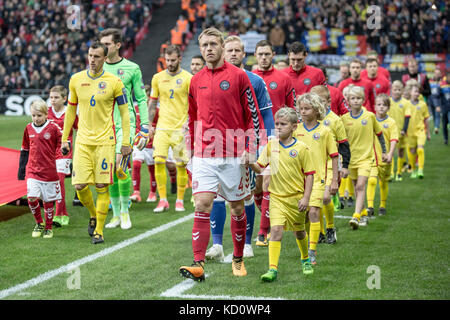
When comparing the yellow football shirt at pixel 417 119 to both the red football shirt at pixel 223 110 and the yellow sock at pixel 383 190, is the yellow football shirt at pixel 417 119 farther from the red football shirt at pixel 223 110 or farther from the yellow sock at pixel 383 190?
the red football shirt at pixel 223 110

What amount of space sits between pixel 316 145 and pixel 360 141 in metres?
2.09

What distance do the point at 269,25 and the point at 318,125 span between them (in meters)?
24.0

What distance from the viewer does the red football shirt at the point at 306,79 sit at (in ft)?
25.9

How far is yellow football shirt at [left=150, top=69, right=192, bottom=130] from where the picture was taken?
30.6 feet

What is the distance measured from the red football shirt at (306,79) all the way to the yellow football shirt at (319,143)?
50.7 inches

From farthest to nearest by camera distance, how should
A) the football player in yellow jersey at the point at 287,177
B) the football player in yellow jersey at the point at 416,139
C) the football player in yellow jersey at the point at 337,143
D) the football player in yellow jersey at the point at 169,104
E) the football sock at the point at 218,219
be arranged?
the football player in yellow jersey at the point at 416,139, the football player in yellow jersey at the point at 169,104, the football player in yellow jersey at the point at 337,143, the football sock at the point at 218,219, the football player in yellow jersey at the point at 287,177

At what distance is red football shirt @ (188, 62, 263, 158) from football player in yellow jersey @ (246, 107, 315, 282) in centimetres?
25

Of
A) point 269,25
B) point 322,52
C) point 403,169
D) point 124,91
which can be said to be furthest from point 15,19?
point 124,91

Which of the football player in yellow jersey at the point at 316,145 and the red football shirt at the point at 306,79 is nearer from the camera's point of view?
the football player in yellow jersey at the point at 316,145

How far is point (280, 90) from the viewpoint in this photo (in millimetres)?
7309

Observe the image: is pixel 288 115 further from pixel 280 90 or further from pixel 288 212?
pixel 280 90

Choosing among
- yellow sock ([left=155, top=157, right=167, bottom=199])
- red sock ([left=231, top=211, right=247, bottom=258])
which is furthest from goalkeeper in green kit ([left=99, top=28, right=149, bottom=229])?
red sock ([left=231, top=211, right=247, bottom=258])

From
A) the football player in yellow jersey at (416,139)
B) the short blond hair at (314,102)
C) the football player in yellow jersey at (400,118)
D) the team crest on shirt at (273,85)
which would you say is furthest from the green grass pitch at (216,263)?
the football player in yellow jersey at (416,139)

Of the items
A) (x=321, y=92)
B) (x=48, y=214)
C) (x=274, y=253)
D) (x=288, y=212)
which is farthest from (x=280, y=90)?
(x=48, y=214)
